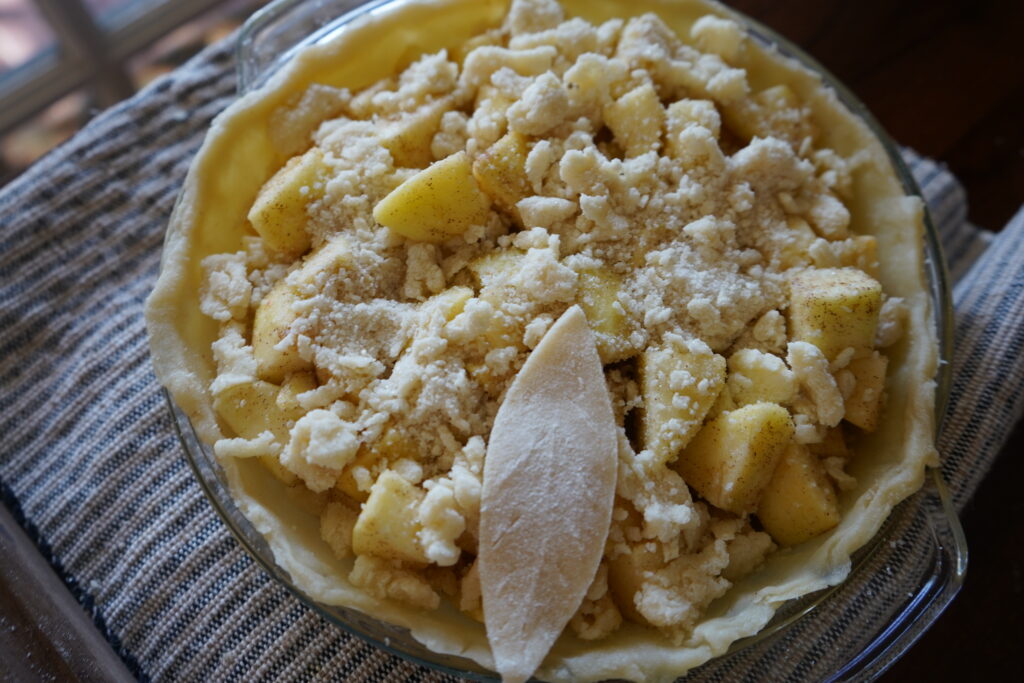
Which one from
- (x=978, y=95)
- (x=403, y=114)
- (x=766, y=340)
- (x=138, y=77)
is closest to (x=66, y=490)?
(x=403, y=114)

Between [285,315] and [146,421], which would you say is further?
[146,421]

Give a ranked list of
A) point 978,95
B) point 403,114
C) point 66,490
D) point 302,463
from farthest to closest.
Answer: point 978,95 → point 66,490 → point 403,114 → point 302,463

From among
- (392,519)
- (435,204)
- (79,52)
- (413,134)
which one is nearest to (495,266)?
(435,204)

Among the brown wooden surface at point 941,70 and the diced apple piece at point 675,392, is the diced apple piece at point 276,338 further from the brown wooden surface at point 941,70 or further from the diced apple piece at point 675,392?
the brown wooden surface at point 941,70

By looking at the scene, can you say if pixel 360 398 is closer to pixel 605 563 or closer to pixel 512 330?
pixel 512 330

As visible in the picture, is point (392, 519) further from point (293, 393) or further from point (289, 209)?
point (289, 209)

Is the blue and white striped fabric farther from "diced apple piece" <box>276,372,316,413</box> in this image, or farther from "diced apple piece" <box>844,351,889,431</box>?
"diced apple piece" <box>276,372,316,413</box>

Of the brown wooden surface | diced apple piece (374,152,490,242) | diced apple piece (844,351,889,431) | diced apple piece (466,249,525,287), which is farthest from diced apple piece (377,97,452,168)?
the brown wooden surface
